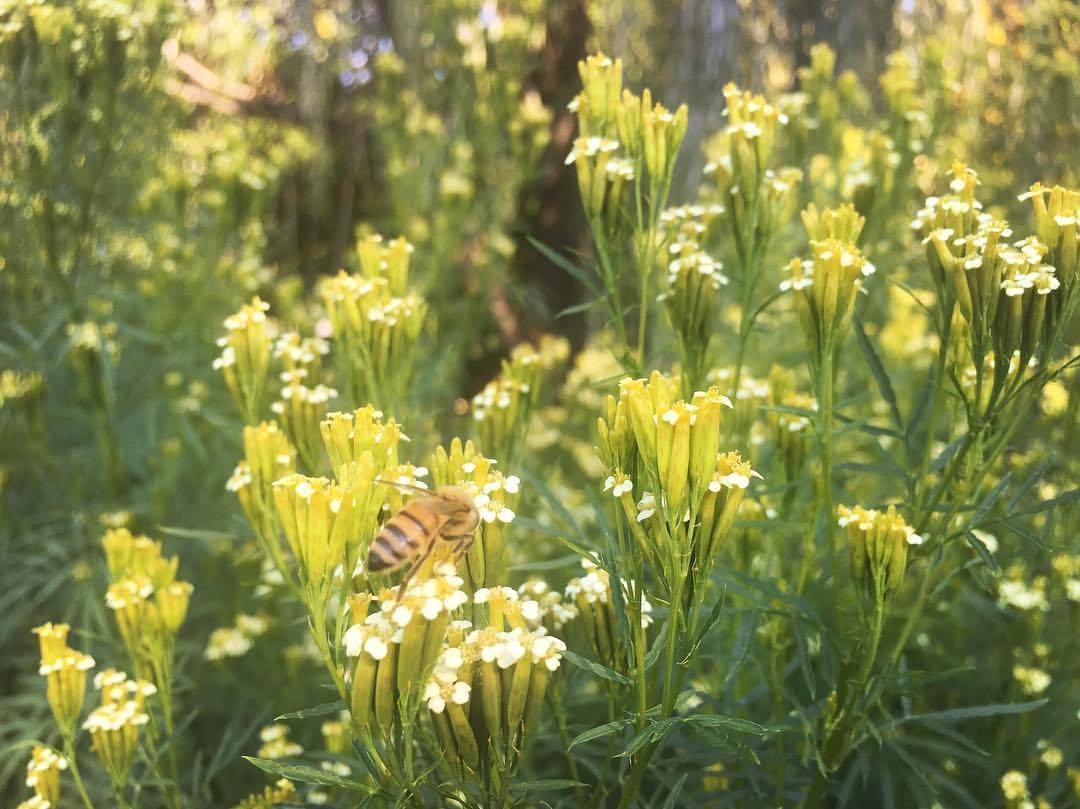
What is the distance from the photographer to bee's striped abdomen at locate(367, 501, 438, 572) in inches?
54.2

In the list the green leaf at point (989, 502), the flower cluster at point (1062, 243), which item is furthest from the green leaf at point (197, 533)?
the flower cluster at point (1062, 243)

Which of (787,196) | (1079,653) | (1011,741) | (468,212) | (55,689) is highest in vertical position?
(787,196)

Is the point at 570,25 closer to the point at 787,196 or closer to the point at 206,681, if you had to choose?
the point at 787,196

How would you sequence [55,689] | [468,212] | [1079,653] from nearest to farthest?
[55,689] < [1079,653] < [468,212]

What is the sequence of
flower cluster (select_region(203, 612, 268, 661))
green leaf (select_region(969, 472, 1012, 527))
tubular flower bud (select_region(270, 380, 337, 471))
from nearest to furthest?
A: 1. green leaf (select_region(969, 472, 1012, 527))
2. tubular flower bud (select_region(270, 380, 337, 471))
3. flower cluster (select_region(203, 612, 268, 661))

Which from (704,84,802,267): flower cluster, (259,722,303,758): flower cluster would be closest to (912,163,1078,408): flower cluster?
(704,84,802,267): flower cluster

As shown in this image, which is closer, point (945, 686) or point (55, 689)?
point (55, 689)

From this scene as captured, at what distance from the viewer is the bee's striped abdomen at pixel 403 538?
1377 millimetres

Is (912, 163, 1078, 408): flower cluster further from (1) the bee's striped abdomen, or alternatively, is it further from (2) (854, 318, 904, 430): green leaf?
(1) the bee's striped abdomen

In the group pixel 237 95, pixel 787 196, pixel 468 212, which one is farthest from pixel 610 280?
pixel 237 95

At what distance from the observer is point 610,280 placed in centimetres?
201

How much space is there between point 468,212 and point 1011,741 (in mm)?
3065

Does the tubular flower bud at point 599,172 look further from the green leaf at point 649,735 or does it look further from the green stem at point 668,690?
the green leaf at point 649,735

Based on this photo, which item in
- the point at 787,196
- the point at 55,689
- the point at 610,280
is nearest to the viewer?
the point at 55,689
